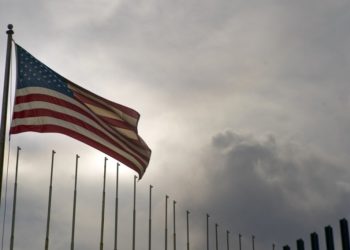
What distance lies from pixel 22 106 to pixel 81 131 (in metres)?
2.91

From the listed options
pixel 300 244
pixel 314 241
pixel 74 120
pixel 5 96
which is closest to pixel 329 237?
pixel 314 241

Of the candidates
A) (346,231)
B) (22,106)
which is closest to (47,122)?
(22,106)

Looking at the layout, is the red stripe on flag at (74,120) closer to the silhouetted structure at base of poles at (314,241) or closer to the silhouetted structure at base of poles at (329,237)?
the silhouetted structure at base of poles at (329,237)

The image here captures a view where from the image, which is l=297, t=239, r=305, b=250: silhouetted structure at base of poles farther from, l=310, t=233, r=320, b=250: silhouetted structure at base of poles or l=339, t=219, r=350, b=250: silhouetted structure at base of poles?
l=339, t=219, r=350, b=250: silhouetted structure at base of poles

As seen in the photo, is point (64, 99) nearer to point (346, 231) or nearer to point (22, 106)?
point (22, 106)

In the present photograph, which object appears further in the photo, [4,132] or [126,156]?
[126,156]

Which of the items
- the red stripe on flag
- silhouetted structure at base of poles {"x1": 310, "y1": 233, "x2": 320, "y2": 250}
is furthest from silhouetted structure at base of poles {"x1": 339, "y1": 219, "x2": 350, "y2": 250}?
the red stripe on flag

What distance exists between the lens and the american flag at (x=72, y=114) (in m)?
28.7

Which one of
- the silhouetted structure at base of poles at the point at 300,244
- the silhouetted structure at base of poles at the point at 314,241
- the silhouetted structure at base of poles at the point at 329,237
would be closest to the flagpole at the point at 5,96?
the silhouetted structure at base of poles at the point at 329,237

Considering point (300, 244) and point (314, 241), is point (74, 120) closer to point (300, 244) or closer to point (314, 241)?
point (314, 241)

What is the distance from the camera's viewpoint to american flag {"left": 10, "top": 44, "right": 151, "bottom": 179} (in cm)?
2866

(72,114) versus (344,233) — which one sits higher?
(344,233)

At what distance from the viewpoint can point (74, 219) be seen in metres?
58.4

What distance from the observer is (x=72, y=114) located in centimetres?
3003
